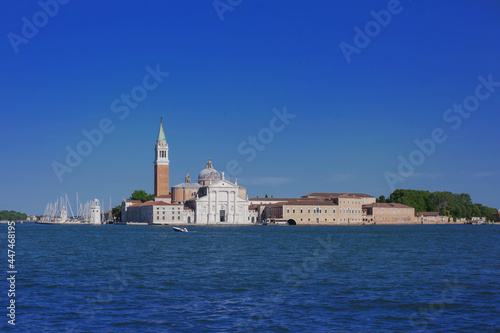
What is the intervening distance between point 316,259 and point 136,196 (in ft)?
324

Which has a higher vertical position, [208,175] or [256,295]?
[208,175]

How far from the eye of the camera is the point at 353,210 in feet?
336

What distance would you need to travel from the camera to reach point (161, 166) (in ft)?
366

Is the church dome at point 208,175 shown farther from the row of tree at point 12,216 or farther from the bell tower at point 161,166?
the row of tree at point 12,216

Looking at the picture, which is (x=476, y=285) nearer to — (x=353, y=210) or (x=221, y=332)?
(x=221, y=332)

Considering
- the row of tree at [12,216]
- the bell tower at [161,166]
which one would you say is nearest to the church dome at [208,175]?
the bell tower at [161,166]

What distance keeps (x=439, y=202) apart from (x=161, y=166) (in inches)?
2299

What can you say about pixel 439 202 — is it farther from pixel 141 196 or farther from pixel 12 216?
pixel 12 216

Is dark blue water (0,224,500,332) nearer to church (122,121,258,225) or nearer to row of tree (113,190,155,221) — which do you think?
church (122,121,258,225)

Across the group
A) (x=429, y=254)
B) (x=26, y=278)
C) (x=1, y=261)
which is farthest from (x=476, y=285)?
(x=1, y=261)

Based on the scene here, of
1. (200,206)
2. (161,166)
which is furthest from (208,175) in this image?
(200,206)

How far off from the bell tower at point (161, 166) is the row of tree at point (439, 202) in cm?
4600

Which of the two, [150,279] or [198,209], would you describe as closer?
[150,279]

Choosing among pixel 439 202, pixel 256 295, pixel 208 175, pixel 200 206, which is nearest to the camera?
pixel 256 295
